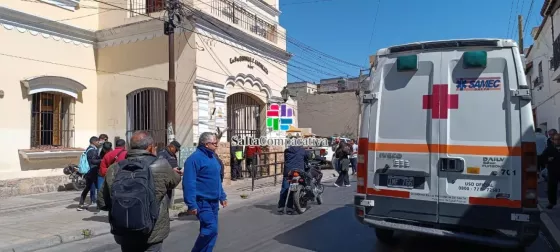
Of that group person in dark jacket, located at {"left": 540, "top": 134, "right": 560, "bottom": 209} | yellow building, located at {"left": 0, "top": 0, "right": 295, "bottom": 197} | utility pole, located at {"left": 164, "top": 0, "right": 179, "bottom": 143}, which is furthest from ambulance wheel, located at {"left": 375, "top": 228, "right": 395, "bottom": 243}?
yellow building, located at {"left": 0, "top": 0, "right": 295, "bottom": 197}

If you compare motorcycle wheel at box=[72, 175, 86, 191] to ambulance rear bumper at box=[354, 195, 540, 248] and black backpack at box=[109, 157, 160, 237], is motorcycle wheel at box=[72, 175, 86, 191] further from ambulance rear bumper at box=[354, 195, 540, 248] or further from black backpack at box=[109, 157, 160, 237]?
black backpack at box=[109, 157, 160, 237]

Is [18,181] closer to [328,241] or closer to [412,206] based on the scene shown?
[328,241]

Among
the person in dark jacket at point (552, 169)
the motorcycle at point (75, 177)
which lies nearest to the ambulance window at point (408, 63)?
the person in dark jacket at point (552, 169)

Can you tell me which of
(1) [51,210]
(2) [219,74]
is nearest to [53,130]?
(1) [51,210]

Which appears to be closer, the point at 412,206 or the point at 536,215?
the point at 536,215

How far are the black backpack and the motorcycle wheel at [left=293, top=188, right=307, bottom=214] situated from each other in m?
5.71

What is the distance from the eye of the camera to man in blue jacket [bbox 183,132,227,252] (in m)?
4.91

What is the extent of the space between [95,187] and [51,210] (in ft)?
3.51

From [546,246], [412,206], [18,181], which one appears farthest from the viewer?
[18,181]

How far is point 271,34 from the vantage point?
18.7 m

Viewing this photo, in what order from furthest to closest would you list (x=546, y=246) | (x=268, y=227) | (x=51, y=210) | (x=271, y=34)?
1. (x=271, y=34)
2. (x=51, y=210)
3. (x=268, y=227)
4. (x=546, y=246)

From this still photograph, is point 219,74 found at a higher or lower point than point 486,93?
higher

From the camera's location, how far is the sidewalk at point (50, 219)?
283 inches

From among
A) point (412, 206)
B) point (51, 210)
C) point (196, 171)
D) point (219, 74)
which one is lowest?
point (51, 210)
